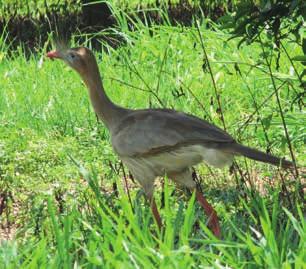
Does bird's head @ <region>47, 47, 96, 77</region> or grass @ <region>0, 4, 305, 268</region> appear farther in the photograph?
bird's head @ <region>47, 47, 96, 77</region>

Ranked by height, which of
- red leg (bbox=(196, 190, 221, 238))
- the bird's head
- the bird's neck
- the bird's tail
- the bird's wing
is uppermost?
the bird's head

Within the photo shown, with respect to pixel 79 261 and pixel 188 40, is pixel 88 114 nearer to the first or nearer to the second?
pixel 188 40

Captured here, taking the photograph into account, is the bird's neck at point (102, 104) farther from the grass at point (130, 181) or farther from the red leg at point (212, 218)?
the red leg at point (212, 218)

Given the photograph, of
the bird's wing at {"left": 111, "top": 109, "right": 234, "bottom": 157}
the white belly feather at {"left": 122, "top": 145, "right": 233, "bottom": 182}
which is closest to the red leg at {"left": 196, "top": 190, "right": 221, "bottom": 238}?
the white belly feather at {"left": 122, "top": 145, "right": 233, "bottom": 182}

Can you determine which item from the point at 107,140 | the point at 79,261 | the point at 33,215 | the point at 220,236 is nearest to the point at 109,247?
the point at 79,261

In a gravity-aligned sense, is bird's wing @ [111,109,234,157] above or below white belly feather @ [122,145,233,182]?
above

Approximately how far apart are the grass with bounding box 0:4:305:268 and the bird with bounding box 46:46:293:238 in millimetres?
110

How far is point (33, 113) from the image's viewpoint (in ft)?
22.9

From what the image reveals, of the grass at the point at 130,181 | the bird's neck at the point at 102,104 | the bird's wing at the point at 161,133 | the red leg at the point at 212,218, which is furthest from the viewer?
the bird's neck at the point at 102,104

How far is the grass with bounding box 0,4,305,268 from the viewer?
3.67 meters

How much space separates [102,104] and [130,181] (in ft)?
3.26

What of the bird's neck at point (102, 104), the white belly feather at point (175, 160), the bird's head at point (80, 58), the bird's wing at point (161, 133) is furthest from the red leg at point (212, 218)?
the bird's head at point (80, 58)

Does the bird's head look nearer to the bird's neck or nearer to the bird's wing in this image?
the bird's neck

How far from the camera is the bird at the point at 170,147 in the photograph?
4617 mm
